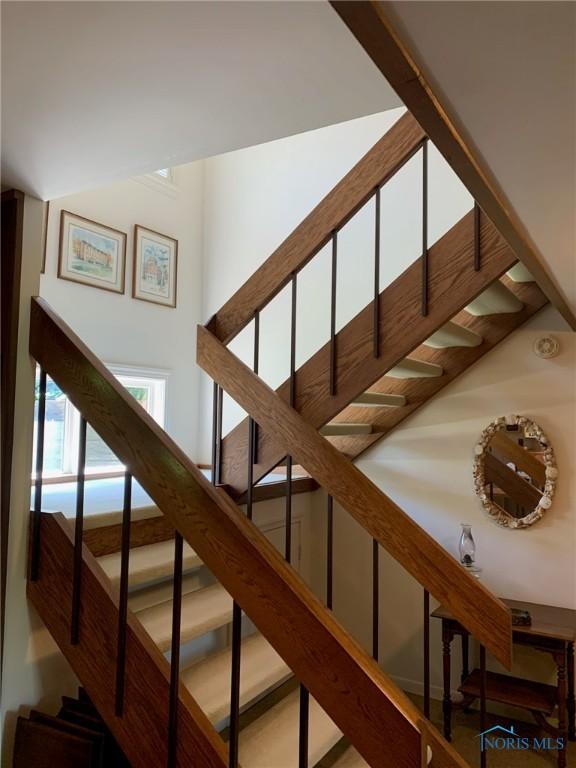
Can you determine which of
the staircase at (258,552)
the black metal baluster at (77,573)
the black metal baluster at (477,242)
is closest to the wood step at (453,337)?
the staircase at (258,552)

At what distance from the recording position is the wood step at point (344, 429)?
8.69 ft

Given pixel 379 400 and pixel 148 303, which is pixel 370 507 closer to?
pixel 379 400

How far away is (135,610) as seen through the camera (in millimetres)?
2037

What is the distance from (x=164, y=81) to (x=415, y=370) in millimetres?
1881

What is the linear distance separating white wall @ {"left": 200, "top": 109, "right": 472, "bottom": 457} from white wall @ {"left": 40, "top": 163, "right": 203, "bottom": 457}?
150 millimetres

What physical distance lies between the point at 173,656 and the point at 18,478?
725 millimetres

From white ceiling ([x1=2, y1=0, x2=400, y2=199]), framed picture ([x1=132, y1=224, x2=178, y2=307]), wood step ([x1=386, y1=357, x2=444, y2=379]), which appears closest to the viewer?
white ceiling ([x1=2, y1=0, x2=400, y2=199])

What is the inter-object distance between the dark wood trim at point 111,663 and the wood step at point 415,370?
4.83 ft

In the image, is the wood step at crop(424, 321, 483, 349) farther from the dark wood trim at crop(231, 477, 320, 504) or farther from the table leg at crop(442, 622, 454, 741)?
the table leg at crop(442, 622, 454, 741)

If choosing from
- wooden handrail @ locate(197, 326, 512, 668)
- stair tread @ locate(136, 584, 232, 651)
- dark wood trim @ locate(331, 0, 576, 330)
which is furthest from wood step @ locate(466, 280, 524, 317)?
stair tread @ locate(136, 584, 232, 651)

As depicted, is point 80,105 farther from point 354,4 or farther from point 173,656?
point 173,656

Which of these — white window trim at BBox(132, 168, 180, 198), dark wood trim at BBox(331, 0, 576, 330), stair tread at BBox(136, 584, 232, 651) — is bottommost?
stair tread at BBox(136, 584, 232, 651)

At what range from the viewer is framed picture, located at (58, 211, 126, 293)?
11.1ft

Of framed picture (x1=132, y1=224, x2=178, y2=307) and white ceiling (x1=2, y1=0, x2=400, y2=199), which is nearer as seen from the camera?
white ceiling (x1=2, y1=0, x2=400, y2=199)
